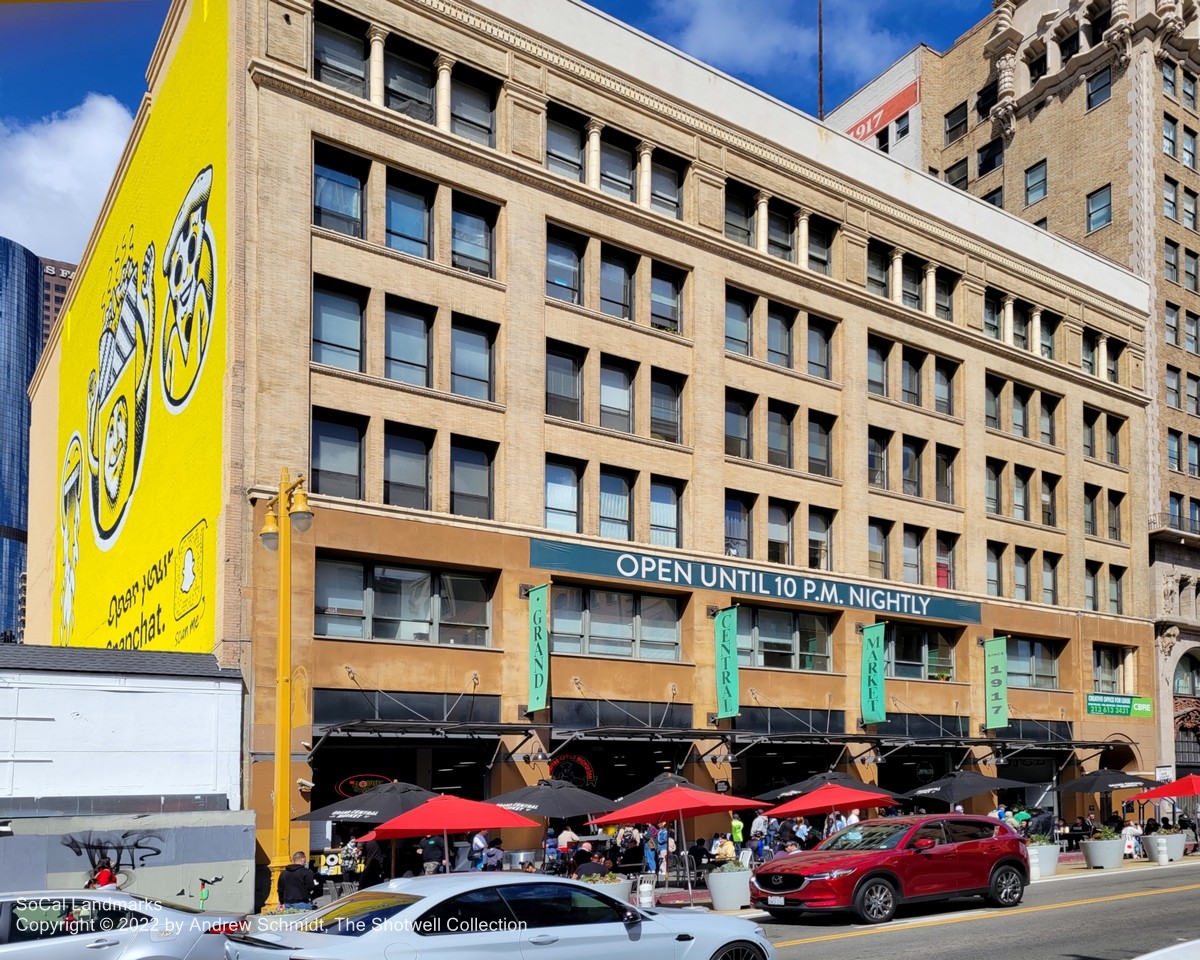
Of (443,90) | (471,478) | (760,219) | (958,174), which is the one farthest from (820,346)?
(958,174)

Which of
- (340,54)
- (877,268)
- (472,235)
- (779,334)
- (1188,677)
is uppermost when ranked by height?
(340,54)

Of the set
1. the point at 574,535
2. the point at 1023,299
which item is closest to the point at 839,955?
the point at 574,535

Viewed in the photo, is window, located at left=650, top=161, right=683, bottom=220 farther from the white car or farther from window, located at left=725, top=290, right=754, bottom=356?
the white car

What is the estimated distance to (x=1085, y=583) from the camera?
5231cm

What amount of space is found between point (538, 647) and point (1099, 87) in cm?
4293

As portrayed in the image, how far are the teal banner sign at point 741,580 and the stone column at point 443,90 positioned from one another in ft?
36.4

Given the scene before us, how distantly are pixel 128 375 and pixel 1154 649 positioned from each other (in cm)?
4076

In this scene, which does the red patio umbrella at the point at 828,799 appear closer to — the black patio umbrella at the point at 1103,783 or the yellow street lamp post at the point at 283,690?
the yellow street lamp post at the point at 283,690

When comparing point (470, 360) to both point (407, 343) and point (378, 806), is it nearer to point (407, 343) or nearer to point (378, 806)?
point (407, 343)

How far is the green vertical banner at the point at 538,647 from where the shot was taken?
32812mm

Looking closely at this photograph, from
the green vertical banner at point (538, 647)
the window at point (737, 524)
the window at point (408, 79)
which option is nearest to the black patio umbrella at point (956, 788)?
the window at point (737, 524)

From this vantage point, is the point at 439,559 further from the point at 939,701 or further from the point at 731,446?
the point at 939,701

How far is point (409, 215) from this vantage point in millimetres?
34125

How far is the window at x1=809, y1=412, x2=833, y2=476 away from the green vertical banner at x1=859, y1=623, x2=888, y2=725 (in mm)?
5285
